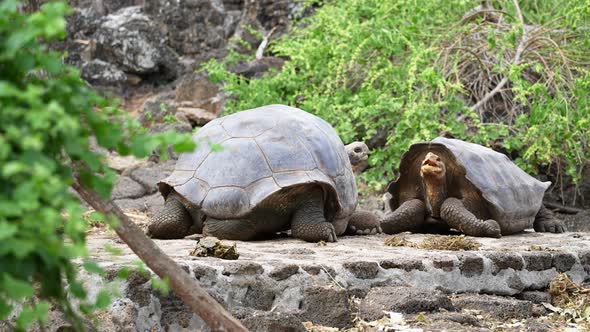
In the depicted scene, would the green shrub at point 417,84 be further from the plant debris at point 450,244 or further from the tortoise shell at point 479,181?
the plant debris at point 450,244

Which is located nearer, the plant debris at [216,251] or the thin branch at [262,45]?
the plant debris at [216,251]

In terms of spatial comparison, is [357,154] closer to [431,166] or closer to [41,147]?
[431,166]

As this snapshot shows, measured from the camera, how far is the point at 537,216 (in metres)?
7.06

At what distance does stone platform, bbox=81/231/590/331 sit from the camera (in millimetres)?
3174

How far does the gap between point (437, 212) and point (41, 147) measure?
5.05 meters

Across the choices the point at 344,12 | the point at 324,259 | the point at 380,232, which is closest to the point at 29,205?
the point at 324,259

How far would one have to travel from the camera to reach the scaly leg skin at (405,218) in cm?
623

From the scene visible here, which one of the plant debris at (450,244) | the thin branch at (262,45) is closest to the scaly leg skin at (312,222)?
the plant debris at (450,244)

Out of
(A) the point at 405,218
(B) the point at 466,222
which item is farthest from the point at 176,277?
(A) the point at 405,218

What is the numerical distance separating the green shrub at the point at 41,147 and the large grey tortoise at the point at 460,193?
453cm

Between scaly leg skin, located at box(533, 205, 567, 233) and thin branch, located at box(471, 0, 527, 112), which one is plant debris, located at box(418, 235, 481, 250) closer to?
scaly leg skin, located at box(533, 205, 567, 233)

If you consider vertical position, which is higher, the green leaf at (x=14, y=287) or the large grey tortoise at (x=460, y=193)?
the green leaf at (x=14, y=287)

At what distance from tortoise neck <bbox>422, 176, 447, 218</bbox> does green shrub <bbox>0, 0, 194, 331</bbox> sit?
4583 mm

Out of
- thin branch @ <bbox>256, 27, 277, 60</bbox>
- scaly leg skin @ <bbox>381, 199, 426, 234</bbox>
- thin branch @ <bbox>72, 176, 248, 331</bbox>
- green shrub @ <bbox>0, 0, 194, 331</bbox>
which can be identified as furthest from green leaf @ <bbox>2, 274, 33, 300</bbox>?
thin branch @ <bbox>256, 27, 277, 60</bbox>
